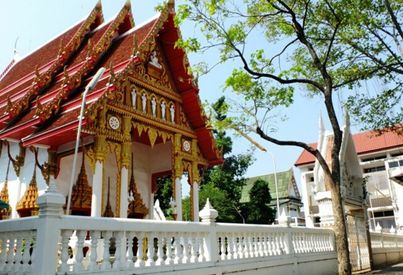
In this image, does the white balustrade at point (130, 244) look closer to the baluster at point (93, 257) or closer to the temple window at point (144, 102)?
the baluster at point (93, 257)

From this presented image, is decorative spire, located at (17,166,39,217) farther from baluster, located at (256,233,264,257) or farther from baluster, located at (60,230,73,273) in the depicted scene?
baluster, located at (60,230,73,273)

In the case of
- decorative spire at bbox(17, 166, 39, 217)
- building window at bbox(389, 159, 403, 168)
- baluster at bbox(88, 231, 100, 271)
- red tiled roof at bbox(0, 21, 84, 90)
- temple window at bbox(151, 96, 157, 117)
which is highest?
red tiled roof at bbox(0, 21, 84, 90)

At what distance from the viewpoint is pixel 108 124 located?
31.2 feet

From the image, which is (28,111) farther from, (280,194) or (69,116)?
(280,194)

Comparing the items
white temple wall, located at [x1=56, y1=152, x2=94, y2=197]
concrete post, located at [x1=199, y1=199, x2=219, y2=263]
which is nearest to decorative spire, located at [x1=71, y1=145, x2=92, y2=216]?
white temple wall, located at [x1=56, y1=152, x2=94, y2=197]

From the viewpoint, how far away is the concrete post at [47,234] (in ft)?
14.1

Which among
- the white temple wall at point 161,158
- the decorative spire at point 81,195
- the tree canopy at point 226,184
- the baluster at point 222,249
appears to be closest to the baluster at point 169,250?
the baluster at point 222,249

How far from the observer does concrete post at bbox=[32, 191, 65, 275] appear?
14.1ft

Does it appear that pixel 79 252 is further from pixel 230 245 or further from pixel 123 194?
pixel 123 194

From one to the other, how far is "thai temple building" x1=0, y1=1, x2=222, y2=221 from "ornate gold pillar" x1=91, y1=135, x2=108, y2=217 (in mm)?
22

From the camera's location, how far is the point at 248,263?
24.4ft

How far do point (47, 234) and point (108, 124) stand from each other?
536cm

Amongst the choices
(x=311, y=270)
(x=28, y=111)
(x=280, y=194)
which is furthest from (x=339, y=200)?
(x=280, y=194)

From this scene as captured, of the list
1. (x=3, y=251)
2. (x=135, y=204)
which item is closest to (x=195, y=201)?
(x=135, y=204)
